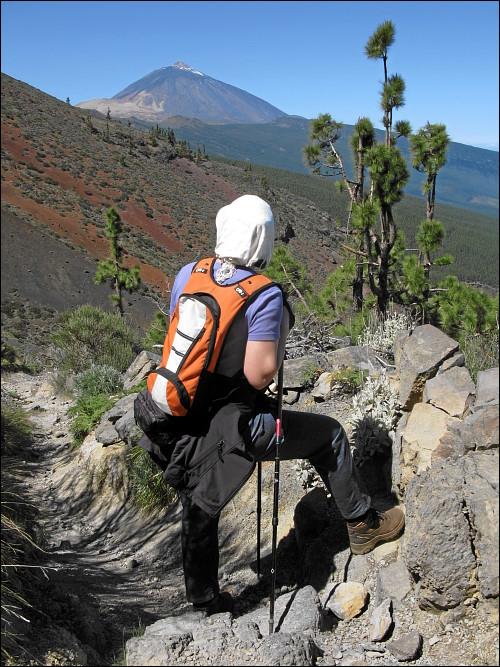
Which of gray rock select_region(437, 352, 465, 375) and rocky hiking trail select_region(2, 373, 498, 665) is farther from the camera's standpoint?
gray rock select_region(437, 352, 465, 375)

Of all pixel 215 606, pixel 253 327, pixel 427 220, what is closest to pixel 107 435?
pixel 215 606

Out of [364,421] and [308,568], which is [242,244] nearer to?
[364,421]

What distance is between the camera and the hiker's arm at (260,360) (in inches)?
86.6

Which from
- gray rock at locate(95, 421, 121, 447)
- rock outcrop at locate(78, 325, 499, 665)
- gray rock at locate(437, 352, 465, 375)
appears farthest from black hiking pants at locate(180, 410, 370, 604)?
gray rock at locate(95, 421, 121, 447)

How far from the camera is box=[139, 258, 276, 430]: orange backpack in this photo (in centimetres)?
216

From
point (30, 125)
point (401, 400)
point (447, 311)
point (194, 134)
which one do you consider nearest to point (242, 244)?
point (401, 400)

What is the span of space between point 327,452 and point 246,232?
1.09 metres

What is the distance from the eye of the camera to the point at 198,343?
2164mm

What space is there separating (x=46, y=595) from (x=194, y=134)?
170 meters

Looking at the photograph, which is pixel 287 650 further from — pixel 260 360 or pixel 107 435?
pixel 107 435

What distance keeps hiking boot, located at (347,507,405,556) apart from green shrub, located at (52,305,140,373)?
21.3ft

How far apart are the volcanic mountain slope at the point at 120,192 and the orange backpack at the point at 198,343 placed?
30.2 m

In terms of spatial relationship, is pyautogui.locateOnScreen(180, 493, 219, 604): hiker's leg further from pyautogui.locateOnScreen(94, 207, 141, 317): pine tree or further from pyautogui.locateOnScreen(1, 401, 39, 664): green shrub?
pyautogui.locateOnScreen(94, 207, 141, 317): pine tree

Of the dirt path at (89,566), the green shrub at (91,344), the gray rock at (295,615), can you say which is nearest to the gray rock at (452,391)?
the gray rock at (295,615)
